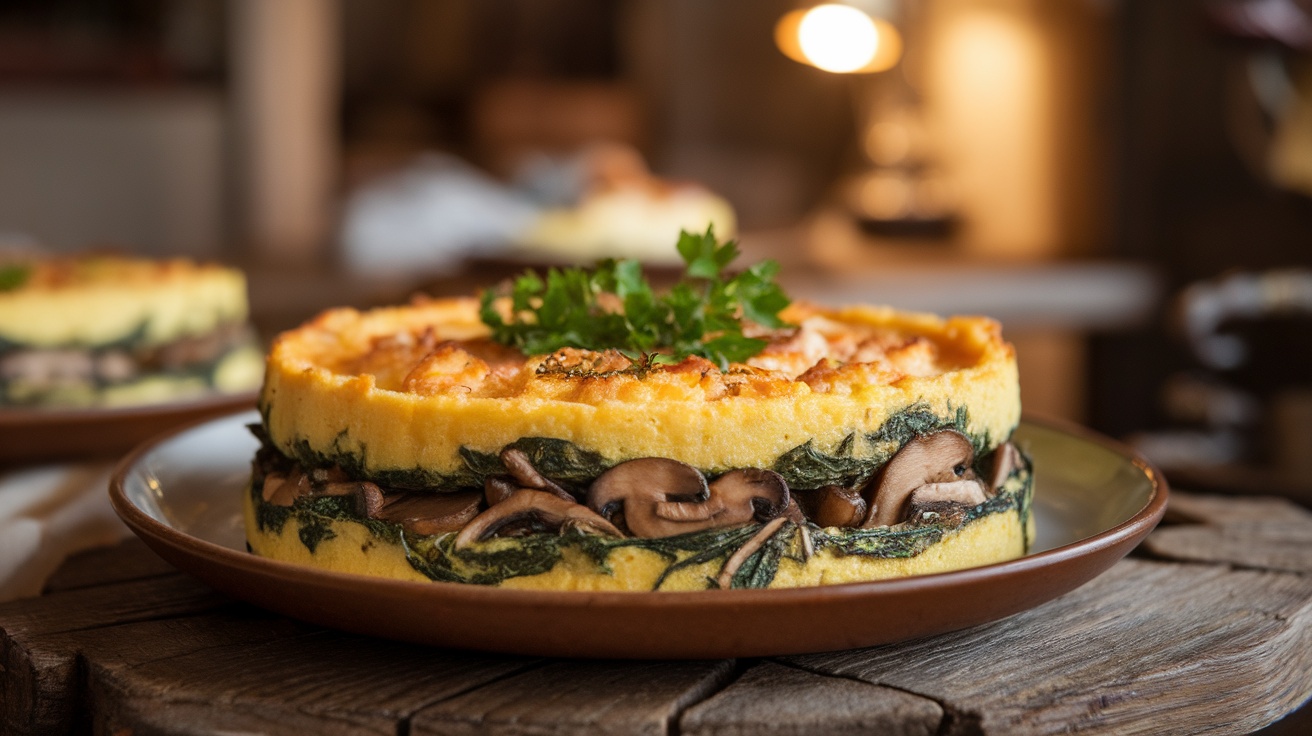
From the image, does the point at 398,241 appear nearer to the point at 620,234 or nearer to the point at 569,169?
the point at 569,169

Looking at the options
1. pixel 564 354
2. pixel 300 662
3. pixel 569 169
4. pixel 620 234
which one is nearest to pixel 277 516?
pixel 300 662

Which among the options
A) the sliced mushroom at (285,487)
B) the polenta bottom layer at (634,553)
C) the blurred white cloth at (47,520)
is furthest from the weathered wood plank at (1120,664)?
the blurred white cloth at (47,520)

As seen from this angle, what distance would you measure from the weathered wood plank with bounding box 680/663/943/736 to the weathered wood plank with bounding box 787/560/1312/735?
0.04 m

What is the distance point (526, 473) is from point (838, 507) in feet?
1.18

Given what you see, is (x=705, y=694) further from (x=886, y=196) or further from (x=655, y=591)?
(x=886, y=196)

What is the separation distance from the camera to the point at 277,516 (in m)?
1.60

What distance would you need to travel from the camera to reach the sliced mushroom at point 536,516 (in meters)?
1.38

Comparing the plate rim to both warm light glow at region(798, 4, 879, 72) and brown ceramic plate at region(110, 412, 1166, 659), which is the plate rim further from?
warm light glow at region(798, 4, 879, 72)

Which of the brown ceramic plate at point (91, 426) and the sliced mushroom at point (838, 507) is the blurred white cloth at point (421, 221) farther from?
the sliced mushroom at point (838, 507)

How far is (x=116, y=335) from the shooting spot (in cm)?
279

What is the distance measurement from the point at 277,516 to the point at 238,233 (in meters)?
6.43

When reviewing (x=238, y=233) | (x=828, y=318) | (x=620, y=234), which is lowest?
(x=238, y=233)

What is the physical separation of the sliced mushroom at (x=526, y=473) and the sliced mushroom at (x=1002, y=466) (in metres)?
0.58

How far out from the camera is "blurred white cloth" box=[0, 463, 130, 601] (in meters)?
1.88
